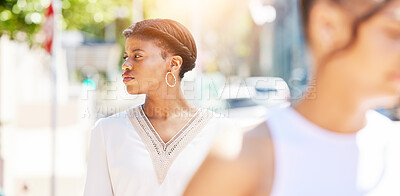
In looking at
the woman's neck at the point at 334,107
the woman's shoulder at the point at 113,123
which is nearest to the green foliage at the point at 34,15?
the woman's shoulder at the point at 113,123

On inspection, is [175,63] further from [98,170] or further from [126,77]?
[98,170]

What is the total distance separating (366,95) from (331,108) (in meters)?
0.07

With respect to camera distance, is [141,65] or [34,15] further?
[34,15]

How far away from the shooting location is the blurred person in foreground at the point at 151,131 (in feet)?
6.80

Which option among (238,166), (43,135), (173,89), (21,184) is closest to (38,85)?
(43,135)

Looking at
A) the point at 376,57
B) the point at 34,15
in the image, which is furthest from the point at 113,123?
the point at 34,15

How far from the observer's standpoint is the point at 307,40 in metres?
1.07

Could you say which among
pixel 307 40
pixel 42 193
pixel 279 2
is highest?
pixel 279 2

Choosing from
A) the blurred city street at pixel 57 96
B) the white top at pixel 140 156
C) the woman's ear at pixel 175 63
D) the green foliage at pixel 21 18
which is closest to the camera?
the white top at pixel 140 156

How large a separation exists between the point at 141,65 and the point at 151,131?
25cm

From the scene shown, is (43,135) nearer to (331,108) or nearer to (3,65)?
(3,65)

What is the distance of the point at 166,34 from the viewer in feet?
6.91

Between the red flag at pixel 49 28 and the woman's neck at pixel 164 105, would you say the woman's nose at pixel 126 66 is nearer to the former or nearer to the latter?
the woman's neck at pixel 164 105

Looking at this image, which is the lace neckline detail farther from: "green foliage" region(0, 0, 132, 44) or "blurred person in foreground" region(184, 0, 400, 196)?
"green foliage" region(0, 0, 132, 44)
